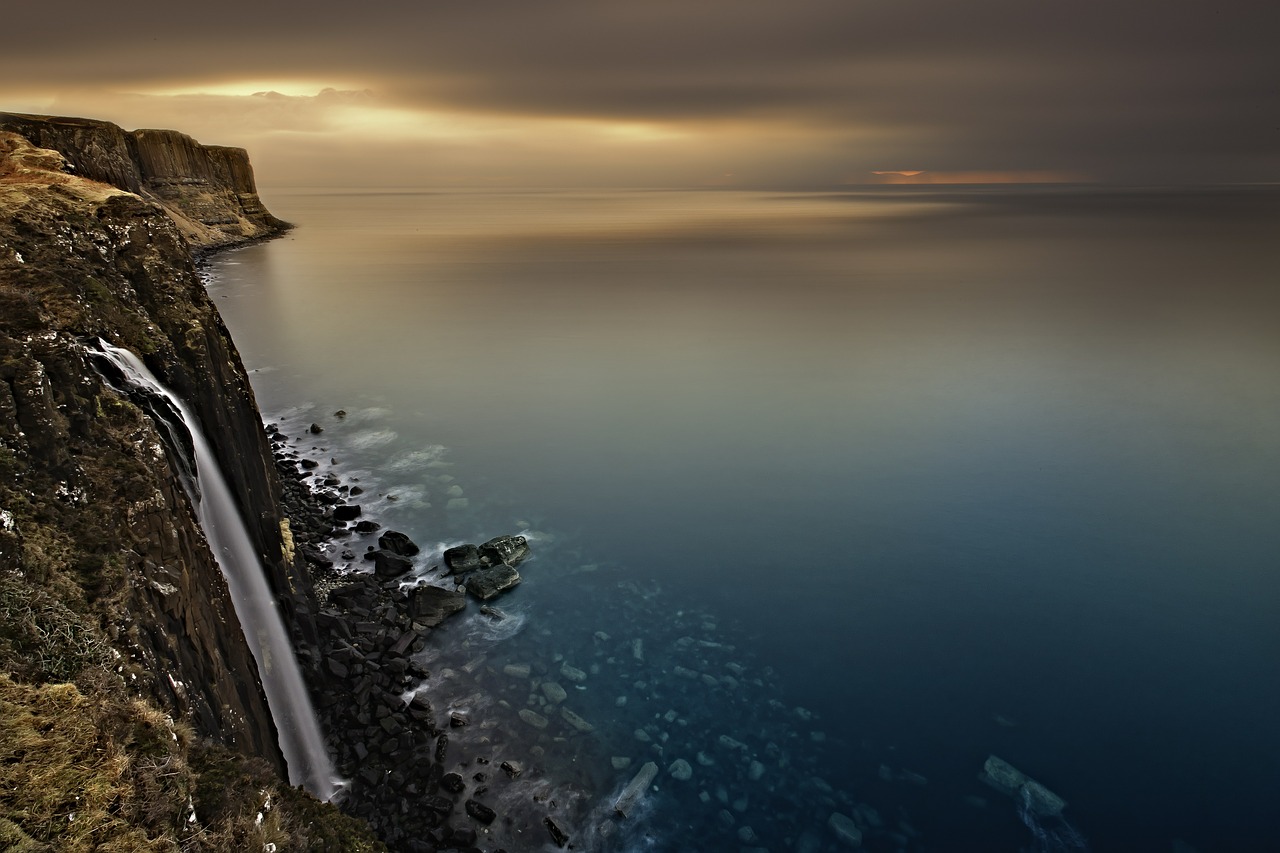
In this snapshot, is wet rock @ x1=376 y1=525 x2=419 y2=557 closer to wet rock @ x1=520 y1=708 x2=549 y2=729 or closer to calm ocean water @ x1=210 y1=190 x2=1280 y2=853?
calm ocean water @ x1=210 y1=190 x2=1280 y2=853

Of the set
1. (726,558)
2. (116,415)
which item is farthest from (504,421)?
(116,415)

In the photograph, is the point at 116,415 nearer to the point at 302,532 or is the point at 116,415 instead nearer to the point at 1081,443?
the point at 302,532

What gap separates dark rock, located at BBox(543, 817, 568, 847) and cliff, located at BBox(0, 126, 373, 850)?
3232 millimetres

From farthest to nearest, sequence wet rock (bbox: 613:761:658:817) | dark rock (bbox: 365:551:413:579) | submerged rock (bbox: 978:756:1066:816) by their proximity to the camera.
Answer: dark rock (bbox: 365:551:413:579) < submerged rock (bbox: 978:756:1066:816) < wet rock (bbox: 613:761:658:817)

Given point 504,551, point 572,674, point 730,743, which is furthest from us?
point 504,551

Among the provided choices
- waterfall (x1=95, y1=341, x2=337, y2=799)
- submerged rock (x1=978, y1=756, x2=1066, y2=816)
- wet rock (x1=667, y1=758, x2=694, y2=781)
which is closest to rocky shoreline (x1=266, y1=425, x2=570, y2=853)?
waterfall (x1=95, y1=341, x2=337, y2=799)

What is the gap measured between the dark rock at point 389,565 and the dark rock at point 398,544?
0.35 m

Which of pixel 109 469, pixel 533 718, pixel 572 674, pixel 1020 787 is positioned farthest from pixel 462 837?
pixel 1020 787

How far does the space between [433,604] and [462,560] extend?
1591 mm

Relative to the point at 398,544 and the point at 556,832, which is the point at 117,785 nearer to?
the point at 556,832

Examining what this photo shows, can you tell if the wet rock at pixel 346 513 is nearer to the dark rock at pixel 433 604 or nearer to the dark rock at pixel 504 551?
the dark rock at pixel 504 551

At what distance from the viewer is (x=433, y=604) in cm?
1330

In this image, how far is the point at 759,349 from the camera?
33.8 metres

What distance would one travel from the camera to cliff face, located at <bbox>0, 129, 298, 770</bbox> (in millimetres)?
5805
